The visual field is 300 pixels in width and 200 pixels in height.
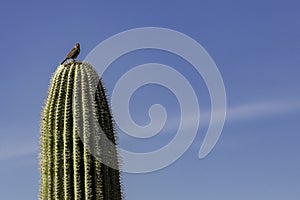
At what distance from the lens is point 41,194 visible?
17000mm

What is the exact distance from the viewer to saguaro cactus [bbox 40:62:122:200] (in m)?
16.8

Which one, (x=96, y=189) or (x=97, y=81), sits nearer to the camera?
(x=96, y=189)

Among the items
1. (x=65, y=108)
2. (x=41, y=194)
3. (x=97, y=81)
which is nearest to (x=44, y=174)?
(x=41, y=194)

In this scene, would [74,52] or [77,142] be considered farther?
[74,52]

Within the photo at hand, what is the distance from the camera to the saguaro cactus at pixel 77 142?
16797mm

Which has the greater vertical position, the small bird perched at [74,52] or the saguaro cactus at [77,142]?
the small bird perched at [74,52]

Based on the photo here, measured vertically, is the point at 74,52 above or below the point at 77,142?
above

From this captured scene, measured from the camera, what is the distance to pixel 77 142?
1702cm

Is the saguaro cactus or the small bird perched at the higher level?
the small bird perched

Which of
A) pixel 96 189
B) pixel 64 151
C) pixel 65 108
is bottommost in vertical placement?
pixel 96 189

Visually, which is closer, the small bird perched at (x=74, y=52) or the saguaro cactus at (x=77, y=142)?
the saguaro cactus at (x=77, y=142)

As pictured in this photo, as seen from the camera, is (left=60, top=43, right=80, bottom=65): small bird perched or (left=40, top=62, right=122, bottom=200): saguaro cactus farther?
(left=60, top=43, right=80, bottom=65): small bird perched

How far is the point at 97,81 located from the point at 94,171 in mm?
2598

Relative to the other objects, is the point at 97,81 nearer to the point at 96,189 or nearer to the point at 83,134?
the point at 83,134
